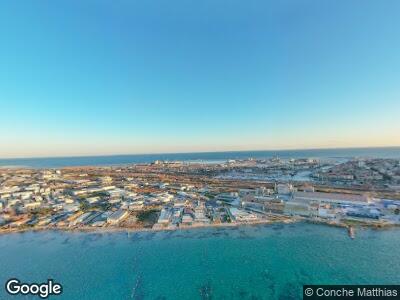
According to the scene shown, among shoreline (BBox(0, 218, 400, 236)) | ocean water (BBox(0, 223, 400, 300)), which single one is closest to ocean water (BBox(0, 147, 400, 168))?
shoreline (BBox(0, 218, 400, 236))

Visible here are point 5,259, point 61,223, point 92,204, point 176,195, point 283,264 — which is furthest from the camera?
point 176,195

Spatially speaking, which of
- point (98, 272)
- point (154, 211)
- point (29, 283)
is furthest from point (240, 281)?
point (154, 211)

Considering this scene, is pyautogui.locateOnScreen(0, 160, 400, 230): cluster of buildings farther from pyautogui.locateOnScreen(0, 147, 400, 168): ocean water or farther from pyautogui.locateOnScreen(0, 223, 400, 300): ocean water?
pyautogui.locateOnScreen(0, 147, 400, 168): ocean water

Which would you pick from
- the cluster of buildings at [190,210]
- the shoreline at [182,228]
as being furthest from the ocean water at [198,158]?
Answer: the shoreline at [182,228]

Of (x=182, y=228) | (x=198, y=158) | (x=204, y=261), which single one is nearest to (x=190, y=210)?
(x=182, y=228)

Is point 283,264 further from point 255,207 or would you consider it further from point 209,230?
point 255,207

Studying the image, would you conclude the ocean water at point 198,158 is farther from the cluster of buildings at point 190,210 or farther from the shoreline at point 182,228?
the shoreline at point 182,228

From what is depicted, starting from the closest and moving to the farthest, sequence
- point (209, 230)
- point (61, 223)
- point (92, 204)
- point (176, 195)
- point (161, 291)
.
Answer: point (161, 291) < point (209, 230) < point (61, 223) < point (92, 204) < point (176, 195)

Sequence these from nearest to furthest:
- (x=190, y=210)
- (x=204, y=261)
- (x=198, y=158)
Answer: (x=204, y=261)
(x=190, y=210)
(x=198, y=158)

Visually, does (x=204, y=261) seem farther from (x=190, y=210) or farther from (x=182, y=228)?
(x=190, y=210)
